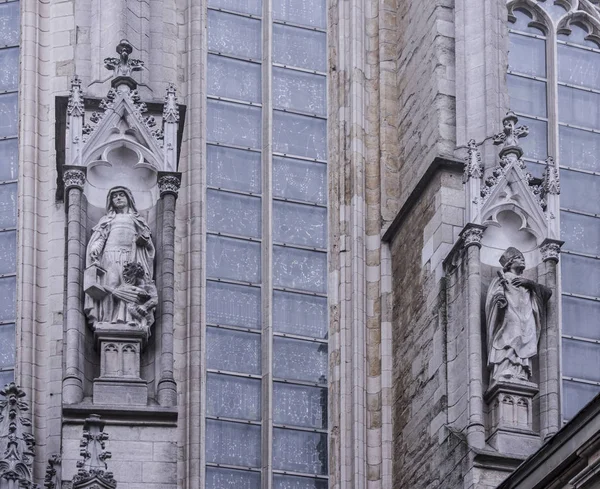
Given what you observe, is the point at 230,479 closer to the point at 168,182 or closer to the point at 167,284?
the point at 167,284

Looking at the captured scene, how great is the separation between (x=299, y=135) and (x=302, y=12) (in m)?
1.48

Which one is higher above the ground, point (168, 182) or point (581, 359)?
point (168, 182)

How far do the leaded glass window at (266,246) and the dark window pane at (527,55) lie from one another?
203cm

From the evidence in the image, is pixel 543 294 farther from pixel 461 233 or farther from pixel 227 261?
pixel 227 261

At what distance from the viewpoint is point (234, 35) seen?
3052 cm

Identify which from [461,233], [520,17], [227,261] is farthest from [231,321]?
[520,17]

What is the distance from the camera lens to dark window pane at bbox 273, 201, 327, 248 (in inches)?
1168

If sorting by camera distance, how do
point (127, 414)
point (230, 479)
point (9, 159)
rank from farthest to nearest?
point (9, 159)
point (230, 479)
point (127, 414)

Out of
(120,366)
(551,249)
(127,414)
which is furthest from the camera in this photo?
(551,249)

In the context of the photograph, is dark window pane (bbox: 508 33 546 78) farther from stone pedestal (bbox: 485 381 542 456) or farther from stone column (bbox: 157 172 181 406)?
stone column (bbox: 157 172 181 406)

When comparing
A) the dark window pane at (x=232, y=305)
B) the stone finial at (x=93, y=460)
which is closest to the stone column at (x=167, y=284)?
the stone finial at (x=93, y=460)

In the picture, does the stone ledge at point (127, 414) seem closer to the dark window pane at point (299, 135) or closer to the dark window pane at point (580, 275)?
the dark window pane at point (299, 135)

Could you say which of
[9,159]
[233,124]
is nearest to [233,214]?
[233,124]

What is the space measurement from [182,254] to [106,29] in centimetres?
236
